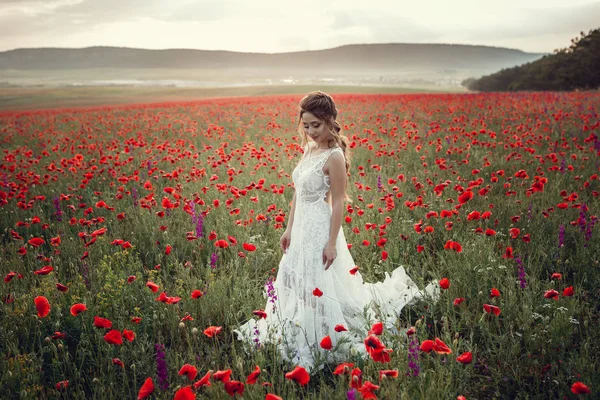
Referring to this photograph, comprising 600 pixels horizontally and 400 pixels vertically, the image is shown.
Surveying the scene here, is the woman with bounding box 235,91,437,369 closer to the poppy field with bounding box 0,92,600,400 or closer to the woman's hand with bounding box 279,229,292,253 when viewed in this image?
the woman's hand with bounding box 279,229,292,253

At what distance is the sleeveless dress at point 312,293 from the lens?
2.63 meters

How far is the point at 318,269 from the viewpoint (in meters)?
2.77

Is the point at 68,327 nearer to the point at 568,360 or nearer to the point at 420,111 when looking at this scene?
the point at 568,360

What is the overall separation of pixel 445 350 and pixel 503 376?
92 cm

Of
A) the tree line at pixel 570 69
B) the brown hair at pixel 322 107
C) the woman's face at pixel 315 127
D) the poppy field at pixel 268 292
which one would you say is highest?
the tree line at pixel 570 69

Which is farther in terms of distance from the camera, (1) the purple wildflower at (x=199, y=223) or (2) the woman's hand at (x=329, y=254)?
(1) the purple wildflower at (x=199, y=223)

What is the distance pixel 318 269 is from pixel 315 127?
1037 millimetres

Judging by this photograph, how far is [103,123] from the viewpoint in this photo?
13.1 metres

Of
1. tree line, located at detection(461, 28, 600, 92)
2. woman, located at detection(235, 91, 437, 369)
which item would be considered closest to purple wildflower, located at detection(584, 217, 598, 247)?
woman, located at detection(235, 91, 437, 369)

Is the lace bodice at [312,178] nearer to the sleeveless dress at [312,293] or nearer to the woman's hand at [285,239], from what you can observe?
the sleeveless dress at [312,293]

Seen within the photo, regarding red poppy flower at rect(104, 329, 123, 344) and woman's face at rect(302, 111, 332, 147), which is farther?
woman's face at rect(302, 111, 332, 147)

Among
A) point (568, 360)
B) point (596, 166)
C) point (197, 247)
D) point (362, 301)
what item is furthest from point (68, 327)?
point (596, 166)

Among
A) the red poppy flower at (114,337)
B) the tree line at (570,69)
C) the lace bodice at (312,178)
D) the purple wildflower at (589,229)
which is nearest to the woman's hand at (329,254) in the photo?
the lace bodice at (312,178)

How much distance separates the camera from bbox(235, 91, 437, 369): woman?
8.46 ft
